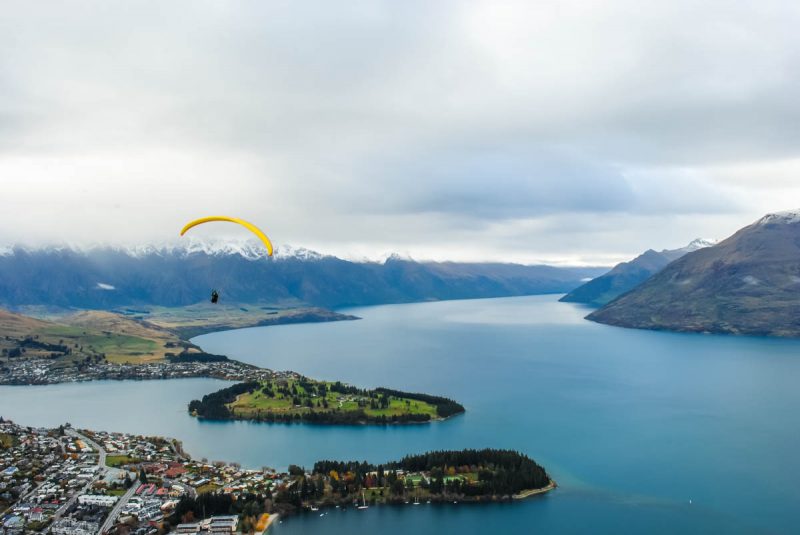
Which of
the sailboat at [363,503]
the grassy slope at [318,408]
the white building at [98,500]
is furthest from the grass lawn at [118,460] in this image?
the sailboat at [363,503]

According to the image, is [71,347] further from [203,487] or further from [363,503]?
[363,503]

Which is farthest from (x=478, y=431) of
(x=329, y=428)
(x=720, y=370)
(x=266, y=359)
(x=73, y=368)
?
(x=73, y=368)

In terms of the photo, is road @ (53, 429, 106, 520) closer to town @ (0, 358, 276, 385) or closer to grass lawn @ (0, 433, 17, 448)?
grass lawn @ (0, 433, 17, 448)

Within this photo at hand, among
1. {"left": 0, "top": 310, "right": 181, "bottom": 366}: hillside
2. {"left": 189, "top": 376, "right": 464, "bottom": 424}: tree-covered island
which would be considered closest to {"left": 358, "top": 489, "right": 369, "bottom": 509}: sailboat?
{"left": 189, "top": 376, "right": 464, "bottom": 424}: tree-covered island

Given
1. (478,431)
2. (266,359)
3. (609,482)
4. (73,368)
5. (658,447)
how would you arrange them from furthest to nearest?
(266,359) → (73,368) → (478,431) → (658,447) → (609,482)

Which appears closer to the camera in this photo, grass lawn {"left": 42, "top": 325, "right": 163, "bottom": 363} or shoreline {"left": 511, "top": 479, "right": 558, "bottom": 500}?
shoreline {"left": 511, "top": 479, "right": 558, "bottom": 500}

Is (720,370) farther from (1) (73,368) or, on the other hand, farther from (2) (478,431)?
(1) (73,368)

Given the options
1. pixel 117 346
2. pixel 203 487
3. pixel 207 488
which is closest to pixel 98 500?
pixel 203 487
